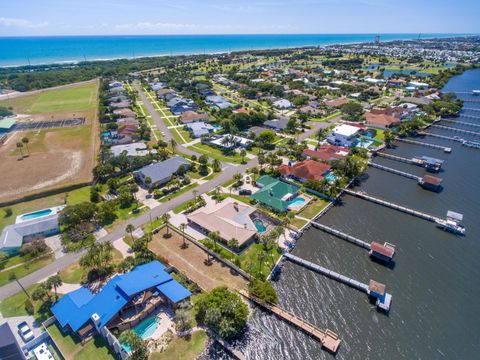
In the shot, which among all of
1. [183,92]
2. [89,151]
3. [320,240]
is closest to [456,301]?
[320,240]

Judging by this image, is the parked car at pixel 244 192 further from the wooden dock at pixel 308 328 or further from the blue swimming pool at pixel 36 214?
the blue swimming pool at pixel 36 214

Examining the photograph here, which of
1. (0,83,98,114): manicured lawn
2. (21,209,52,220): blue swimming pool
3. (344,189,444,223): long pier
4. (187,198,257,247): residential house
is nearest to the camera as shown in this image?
(187,198,257,247): residential house

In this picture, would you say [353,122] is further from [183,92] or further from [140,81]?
[140,81]

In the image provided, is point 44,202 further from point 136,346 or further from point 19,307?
point 136,346

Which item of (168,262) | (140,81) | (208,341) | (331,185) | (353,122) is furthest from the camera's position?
(140,81)

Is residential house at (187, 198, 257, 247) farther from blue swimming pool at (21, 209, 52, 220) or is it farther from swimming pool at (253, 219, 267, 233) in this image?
blue swimming pool at (21, 209, 52, 220)

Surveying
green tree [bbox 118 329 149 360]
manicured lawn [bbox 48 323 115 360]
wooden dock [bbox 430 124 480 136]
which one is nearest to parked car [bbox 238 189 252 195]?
green tree [bbox 118 329 149 360]

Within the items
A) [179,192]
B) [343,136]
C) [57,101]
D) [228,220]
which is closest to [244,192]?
[228,220]
